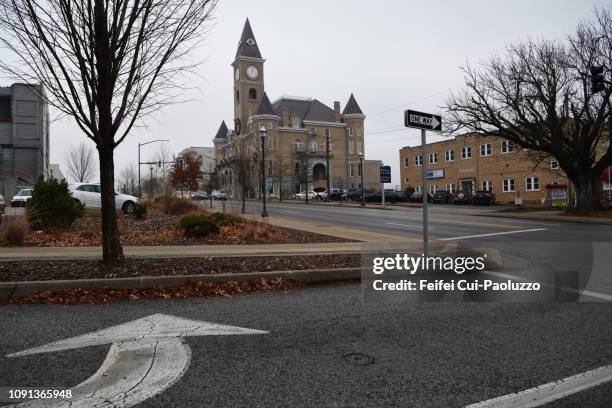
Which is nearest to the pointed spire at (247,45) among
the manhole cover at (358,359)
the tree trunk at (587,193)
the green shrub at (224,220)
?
the tree trunk at (587,193)

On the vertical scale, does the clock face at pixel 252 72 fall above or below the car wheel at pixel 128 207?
above

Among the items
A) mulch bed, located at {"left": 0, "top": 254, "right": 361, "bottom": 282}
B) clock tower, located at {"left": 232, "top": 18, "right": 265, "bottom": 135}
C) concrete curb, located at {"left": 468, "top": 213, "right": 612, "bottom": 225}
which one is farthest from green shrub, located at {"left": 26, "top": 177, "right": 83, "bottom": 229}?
clock tower, located at {"left": 232, "top": 18, "right": 265, "bottom": 135}

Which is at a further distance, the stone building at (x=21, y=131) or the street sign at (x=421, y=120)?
the stone building at (x=21, y=131)

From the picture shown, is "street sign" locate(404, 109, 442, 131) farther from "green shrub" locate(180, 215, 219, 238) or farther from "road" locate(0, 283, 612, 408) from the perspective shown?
"green shrub" locate(180, 215, 219, 238)

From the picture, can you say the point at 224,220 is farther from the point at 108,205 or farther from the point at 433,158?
the point at 433,158

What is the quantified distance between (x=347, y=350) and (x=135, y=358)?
1.95 m

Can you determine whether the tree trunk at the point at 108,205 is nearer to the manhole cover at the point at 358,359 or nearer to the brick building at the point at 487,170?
the manhole cover at the point at 358,359

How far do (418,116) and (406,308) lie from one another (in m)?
3.74

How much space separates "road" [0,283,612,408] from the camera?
3.36 m

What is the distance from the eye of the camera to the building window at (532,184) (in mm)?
48125

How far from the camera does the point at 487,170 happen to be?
2099 inches

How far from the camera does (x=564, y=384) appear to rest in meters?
3.53

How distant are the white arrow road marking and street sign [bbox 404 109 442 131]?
4.81m

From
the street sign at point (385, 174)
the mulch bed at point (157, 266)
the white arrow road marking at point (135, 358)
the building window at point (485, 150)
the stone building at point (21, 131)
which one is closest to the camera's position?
the white arrow road marking at point (135, 358)
